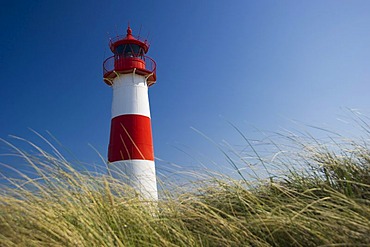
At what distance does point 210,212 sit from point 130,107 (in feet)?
25.2

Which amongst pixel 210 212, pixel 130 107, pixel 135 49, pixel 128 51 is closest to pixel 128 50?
pixel 128 51

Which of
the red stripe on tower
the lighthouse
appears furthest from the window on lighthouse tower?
the red stripe on tower

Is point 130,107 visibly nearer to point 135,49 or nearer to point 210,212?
point 135,49

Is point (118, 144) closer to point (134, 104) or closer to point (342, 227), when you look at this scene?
point (134, 104)

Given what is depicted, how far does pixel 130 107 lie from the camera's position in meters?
9.44

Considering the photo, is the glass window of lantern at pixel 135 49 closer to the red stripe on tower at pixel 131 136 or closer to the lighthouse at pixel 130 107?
the lighthouse at pixel 130 107

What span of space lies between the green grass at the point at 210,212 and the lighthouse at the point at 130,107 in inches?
236

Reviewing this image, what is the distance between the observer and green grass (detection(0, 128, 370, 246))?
1.41m

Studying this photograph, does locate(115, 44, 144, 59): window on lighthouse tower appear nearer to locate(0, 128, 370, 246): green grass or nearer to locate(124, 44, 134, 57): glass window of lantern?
locate(124, 44, 134, 57): glass window of lantern

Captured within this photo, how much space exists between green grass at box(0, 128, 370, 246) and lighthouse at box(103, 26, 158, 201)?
5985mm

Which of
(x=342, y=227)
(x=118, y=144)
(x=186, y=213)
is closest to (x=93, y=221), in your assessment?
(x=186, y=213)

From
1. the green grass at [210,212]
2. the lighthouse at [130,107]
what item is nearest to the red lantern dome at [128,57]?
the lighthouse at [130,107]

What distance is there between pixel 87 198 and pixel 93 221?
427 millimetres

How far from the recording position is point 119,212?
74.1 inches
